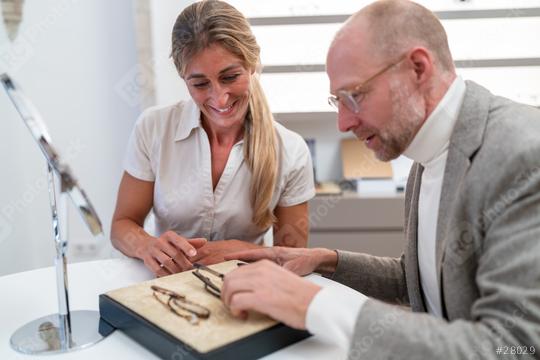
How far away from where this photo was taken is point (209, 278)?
1.11 meters

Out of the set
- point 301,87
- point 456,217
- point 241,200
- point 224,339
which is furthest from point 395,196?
point 224,339

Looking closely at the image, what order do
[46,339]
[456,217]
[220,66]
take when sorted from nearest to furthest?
[456,217]
[46,339]
[220,66]

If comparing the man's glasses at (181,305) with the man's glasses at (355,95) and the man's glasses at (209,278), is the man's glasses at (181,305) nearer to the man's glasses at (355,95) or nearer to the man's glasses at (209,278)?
the man's glasses at (209,278)

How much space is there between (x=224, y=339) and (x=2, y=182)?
2.43m

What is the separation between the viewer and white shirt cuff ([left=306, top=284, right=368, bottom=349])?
843 mm

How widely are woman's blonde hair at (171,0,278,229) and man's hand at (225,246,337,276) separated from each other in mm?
330

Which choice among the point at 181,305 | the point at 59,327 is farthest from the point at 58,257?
the point at 181,305

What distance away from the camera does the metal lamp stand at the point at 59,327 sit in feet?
3.29

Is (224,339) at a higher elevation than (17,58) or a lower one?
lower

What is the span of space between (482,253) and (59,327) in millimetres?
889

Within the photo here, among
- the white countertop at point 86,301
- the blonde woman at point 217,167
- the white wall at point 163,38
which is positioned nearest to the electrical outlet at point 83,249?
the white wall at point 163,38

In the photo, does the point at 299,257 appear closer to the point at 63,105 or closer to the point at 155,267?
the point at 155,267

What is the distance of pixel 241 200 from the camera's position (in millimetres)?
1713

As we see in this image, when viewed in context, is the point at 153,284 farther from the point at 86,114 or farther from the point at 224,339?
the point at 86,114
